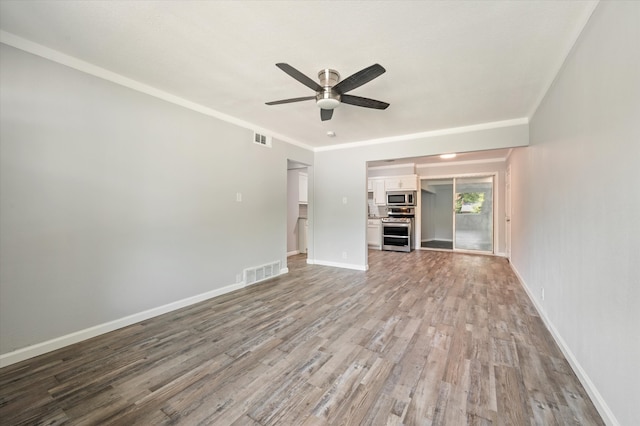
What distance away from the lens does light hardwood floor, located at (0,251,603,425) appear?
149 cm

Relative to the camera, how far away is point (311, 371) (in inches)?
74.4

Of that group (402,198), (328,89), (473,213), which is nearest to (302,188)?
(402,198)

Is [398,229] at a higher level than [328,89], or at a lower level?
lower

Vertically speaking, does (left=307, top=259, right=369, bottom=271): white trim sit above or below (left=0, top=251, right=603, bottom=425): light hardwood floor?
above

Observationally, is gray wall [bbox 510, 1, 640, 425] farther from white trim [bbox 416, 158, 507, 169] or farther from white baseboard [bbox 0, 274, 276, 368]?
white trim [bbox 416, 158, 507, 169]

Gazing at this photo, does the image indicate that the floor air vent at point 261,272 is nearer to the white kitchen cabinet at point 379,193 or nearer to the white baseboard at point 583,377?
the white baseboard at point 583,377

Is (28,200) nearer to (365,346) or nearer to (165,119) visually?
(165,119)

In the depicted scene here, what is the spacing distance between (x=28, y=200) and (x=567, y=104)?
4.49 meters

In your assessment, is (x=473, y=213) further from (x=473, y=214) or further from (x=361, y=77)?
(x=361, y=77)

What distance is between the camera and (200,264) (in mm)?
3311

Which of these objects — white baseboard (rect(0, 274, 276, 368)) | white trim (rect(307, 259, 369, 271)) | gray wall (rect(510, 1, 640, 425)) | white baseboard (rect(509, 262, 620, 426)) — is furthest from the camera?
white trim (rect(307, 259, 369, 271))

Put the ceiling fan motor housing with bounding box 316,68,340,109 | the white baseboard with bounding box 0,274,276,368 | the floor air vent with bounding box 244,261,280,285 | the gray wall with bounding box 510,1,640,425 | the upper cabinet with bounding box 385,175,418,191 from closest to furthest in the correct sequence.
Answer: the gray wall with bounding box 510,1,640,425, the white baseboard with bounding box 0,274,276,368, the ceiling fan motor housing with bounding box 316,68,340,109, the floor air vent with bounding box 244,261,280,285, the upper cabinet with bounding box 385,175,418,191

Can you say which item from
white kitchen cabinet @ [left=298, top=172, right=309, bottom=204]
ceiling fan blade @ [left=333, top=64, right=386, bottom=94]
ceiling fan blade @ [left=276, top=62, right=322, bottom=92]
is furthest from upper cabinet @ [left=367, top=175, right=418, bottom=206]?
ceiling fan blade @ [left=276, top=62, right=322, bottom=92]

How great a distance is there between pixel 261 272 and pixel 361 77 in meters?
3.31
